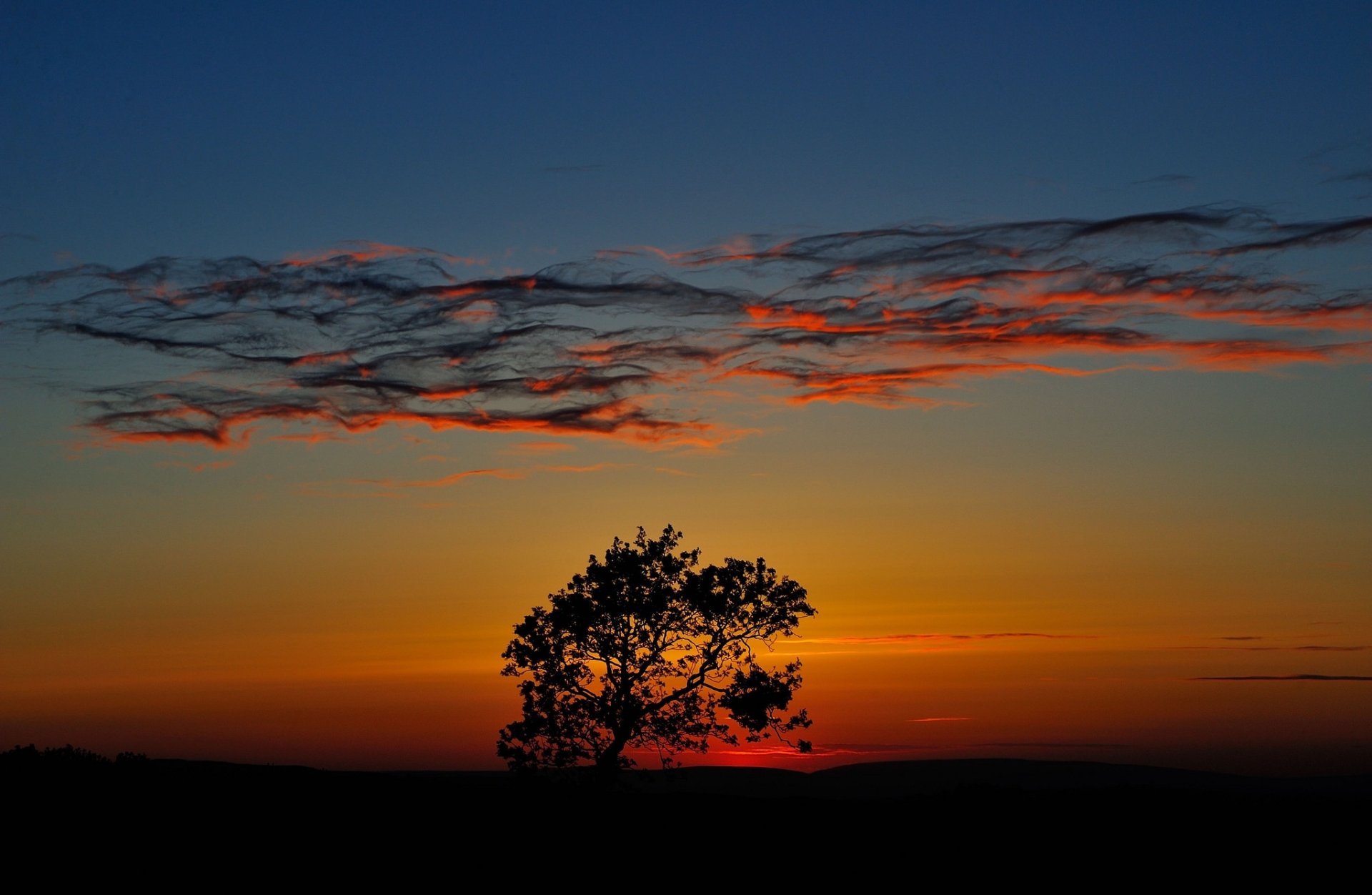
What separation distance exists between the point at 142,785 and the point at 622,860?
1378 cm

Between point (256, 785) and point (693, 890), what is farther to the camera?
point (256, 785)

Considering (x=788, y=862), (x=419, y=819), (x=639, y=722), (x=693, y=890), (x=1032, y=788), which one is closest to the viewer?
(x=693, y=890)

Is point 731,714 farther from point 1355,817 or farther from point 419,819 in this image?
point 1355,817

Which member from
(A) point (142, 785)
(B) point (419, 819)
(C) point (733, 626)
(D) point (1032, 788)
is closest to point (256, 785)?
(A) point (142, 785)

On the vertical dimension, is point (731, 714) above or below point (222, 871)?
above

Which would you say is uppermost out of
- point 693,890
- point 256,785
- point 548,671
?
point 548,671

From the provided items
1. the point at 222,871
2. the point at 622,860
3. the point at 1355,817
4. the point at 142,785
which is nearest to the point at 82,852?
the point at 222,871

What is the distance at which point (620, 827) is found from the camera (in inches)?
1081

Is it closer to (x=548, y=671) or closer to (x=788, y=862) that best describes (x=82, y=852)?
(x=788, y=862)

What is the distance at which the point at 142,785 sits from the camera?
2975 cm

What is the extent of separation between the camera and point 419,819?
2766cm

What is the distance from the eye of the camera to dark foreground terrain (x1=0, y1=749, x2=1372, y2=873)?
A: 2405cm

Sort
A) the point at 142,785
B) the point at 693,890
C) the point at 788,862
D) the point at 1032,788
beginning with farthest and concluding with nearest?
the point at 1032,788 → the point at 142,785 → the point at 788,862 → the point at 693,890

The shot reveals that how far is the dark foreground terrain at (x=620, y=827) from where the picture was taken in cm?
2405
